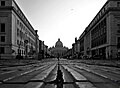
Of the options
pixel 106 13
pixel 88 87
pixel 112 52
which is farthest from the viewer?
pixel 106 13

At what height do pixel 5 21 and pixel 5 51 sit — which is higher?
pixel 5 21

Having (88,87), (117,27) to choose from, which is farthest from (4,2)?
(88,87)

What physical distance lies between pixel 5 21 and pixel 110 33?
33583mm

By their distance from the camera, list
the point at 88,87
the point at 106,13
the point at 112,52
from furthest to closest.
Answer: the point at 106,13, the point at 112,52, the point at 88,87

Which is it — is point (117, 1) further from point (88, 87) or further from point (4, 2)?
point (88, 87)

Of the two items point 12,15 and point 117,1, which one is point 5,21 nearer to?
point 12,15

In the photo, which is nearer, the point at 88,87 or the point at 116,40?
the point at 88,87

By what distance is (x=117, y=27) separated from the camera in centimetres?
5381

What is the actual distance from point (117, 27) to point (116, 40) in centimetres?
423

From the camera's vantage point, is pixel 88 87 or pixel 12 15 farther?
pixel 12 15

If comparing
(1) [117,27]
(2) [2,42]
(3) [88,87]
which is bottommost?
(3) [88,87]

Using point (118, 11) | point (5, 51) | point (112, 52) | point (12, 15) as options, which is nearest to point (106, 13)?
point (118, 11)

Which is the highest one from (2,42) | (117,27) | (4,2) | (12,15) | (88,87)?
(4,2)

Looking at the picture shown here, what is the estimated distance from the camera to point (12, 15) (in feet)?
180
